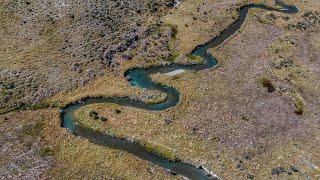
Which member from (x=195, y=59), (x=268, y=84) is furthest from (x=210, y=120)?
(x=195, y=59)

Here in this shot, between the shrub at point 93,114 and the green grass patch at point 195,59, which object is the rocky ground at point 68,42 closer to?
the green grass patch at point 195,59

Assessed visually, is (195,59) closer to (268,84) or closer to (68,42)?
(268,84)

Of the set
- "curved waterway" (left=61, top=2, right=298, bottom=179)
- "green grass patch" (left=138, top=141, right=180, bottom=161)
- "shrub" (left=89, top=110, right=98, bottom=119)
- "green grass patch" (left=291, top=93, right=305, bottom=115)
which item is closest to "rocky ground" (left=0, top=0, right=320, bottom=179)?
"green grass patch" (left=291, top=93, right=305, bottom=115)

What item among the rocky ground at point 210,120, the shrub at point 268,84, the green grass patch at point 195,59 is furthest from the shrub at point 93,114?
the shrub at point 268,84

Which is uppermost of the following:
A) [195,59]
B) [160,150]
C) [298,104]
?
[195,59]

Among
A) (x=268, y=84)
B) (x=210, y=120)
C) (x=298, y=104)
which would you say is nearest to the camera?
(x=210, y=120)

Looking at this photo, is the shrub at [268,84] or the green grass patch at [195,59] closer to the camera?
the shrub at [268,84]
